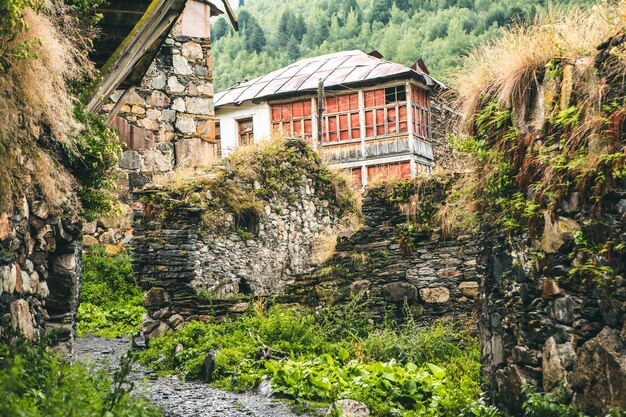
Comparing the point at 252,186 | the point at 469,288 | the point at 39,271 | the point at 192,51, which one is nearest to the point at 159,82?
the point at 192,51

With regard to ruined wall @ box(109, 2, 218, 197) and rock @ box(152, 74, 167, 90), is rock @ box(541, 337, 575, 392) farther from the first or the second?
rock @ box(152, 74, 167, 90)

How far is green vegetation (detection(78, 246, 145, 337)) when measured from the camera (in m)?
13.2

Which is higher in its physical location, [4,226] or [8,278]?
[4,226]

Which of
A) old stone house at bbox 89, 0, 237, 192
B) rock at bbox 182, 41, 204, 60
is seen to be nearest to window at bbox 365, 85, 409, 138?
old stone house at bbox 89, 0, 237, 192

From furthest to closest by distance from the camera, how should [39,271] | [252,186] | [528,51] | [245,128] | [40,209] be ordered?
1. [245,128]
2. [252,186]
3. [39,271]
4. [528,51]
5. [40,209]

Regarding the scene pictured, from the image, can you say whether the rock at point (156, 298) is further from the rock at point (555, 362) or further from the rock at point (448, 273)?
the rock at point (555, 362)

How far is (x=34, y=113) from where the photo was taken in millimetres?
4996

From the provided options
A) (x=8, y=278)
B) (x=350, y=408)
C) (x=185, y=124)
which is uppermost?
(x=185, y=124)

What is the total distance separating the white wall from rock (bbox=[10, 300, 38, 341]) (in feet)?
72.6

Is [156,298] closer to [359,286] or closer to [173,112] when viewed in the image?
[359,286]

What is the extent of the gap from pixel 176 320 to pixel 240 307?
3.49 feet

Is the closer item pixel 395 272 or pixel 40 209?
pixel 40 209

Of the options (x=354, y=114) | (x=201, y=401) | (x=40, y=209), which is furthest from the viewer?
(x=354, y=114)

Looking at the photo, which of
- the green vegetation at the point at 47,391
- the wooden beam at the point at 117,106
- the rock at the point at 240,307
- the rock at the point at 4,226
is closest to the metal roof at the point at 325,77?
the rock at the point at 240,307
